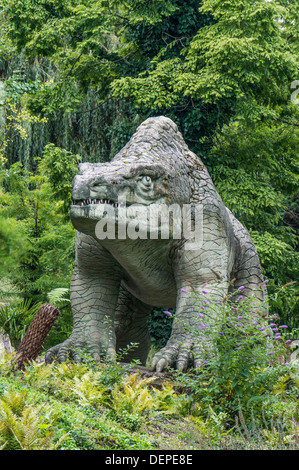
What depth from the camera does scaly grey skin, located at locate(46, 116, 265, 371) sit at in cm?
495

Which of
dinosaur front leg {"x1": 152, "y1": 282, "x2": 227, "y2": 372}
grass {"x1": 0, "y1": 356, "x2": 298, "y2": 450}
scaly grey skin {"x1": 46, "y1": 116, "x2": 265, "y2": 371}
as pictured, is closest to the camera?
grass {"x1": 0, "y1": 356, "x2": 298, "y2": 450}

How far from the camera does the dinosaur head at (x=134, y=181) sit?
15.7ft

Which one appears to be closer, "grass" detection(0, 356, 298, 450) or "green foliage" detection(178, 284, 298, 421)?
"grass" detection(0, 356, 298, 450)

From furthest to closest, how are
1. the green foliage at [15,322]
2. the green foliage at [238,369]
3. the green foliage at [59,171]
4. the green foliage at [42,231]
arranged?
the green foliage at [59,171] < the green foliage at [42,231] < the green foliage at [15,322] < the green foliage at [238,369]

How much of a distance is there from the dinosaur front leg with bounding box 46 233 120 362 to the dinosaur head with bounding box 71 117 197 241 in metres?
1.00

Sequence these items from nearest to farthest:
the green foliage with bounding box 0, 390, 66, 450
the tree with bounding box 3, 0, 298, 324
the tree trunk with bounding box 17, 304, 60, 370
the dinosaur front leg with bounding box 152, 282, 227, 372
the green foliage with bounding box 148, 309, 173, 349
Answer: the green foliage with bounding box 0, 390, 66, 450
the dinosaur front leg with bounding box 152, 282, 227, 372
the tree trunk with bounding box 17, 304, 60, 370
the tree with bounding box 3, 0, 298, 324
the green foliage with bounding box 148, 309, 173, 349

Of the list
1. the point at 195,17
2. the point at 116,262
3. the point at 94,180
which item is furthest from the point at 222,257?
the point at 195,17

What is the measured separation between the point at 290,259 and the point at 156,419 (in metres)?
8.52

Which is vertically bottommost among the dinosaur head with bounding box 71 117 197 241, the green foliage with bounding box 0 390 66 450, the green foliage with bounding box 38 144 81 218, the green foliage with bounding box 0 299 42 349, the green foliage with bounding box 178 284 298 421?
the green foliage with bounding box 0 390 66 450

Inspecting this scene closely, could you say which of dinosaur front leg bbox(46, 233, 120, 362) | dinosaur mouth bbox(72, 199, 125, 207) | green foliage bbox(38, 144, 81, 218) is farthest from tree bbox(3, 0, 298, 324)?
dinosaur mouth bbox(72, 199, 125, 207)

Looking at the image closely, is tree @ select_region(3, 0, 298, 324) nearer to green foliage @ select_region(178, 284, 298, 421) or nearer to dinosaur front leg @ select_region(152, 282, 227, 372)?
dinosaur front leg @ select_region(152, 282, 227, 372)

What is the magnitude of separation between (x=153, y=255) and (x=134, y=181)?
802 millimetres

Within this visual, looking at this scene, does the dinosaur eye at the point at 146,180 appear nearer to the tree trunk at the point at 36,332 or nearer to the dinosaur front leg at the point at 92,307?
the dinosaur front leg at the point at 92,307

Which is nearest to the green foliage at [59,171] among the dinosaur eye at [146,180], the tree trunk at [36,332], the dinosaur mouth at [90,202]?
the tree trunk at [36,332]
